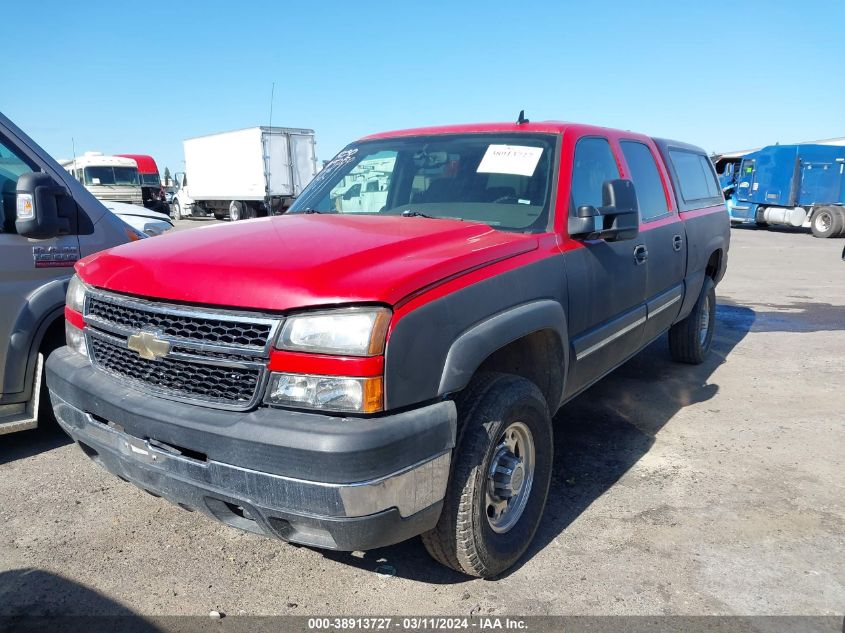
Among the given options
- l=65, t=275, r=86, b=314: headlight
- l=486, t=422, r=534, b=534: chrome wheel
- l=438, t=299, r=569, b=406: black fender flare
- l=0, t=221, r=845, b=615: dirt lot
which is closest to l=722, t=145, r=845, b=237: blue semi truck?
l=0, t=221, r=845, b=615: dirt lot

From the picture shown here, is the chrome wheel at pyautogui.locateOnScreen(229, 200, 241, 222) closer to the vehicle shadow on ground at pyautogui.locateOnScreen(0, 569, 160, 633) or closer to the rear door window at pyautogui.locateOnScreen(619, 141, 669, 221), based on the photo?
the rear door window at pyautogui.locateOnScreen(619, 141, 669, 221)

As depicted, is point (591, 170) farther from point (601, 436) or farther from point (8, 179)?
point (8, 179)

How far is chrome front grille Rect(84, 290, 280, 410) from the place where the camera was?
2139 millimetres

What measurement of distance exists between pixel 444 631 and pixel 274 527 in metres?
0.80

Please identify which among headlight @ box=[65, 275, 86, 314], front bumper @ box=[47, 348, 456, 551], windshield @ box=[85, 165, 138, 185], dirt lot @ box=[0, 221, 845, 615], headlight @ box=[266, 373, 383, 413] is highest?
windshield @ box=[85, 165, 138, 185]

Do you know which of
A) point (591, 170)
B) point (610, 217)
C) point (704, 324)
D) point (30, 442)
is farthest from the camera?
point (704, 324)

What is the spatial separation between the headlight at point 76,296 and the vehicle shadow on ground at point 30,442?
155 centimetres

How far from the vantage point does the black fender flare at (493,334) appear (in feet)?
7.36

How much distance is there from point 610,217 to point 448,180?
88 centimetres

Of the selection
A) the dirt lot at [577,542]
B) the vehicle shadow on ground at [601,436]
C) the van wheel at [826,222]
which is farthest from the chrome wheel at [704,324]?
the van wheel at [826,222]

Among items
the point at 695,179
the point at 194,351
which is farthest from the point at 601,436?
the point at 194,351

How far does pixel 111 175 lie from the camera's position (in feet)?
73.1

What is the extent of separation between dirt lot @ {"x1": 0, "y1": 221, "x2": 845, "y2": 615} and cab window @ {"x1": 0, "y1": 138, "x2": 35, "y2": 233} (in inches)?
55.9

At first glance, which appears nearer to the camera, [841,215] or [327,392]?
[327,392]
